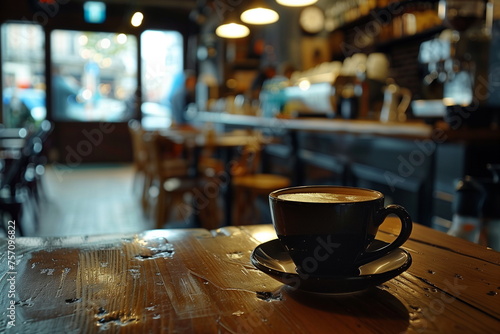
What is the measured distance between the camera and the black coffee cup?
64 centimetres

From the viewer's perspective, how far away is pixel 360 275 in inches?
25.4

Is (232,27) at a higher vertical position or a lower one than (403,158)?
higher

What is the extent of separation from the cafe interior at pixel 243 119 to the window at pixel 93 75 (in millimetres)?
32

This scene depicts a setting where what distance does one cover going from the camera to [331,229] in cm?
65

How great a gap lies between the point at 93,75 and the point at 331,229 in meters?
11.1

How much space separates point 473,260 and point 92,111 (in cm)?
1088

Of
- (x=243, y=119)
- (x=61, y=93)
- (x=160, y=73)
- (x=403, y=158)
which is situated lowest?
(x=403, y=158)

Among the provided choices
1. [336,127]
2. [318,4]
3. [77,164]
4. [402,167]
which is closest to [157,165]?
[336,127]

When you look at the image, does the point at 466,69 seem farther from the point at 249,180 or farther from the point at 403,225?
the point at 403,225

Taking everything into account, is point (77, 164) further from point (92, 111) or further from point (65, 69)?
point (65, 69)

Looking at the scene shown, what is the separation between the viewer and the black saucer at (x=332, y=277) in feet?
2.07

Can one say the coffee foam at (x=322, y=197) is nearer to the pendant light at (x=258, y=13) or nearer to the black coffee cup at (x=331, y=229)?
the black coffee cup at (x=331, y=229)

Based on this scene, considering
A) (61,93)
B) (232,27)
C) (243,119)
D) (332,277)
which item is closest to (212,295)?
(332,277)

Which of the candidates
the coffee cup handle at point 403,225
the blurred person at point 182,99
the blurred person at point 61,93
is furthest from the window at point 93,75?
the coffee cup handle at point 403,225
